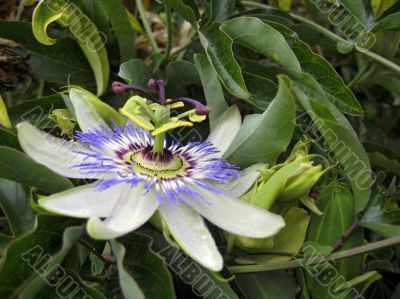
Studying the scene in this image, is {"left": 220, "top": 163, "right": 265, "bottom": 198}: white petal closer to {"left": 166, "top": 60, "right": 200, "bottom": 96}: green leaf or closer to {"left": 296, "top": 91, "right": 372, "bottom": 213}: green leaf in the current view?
{"left": 296, "top": 91, "right": 372, "bottom": 213}: green leaf

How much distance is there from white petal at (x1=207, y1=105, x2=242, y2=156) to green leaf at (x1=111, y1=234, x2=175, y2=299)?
26cm

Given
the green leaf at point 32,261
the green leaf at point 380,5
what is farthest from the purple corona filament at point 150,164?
the green leaf at point 380,5

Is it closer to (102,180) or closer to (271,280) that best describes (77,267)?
(102,180)

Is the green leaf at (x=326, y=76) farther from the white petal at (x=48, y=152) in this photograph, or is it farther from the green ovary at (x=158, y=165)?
the white petal at (x=48, y=152)

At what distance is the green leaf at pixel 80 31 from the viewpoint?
3.91 ft

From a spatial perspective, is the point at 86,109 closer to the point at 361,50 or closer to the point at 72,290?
the point at 72,290

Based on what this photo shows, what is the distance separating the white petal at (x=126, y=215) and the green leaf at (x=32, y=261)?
0.15 feet

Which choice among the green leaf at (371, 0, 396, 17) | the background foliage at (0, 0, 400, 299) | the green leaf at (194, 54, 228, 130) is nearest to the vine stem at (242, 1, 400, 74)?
the background foliage at (0, 0, 400, 299)

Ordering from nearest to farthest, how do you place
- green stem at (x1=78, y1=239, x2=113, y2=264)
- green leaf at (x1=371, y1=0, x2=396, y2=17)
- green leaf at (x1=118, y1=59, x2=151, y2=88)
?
green stem at (x1=78, y1=239, x2=113, y2=264) → green leaf at (x1=118, y1=59, x2=151, y2=88) → green leaf at (x1=371, y1=0, x2=396, y2=17)

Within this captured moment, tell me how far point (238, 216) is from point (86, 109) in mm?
349

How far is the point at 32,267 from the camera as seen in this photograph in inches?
32.0

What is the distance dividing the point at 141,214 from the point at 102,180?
0.35 feet

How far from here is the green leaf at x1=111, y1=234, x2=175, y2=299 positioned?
78 cm

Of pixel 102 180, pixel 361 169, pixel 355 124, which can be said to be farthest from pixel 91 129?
pixel 355 124
